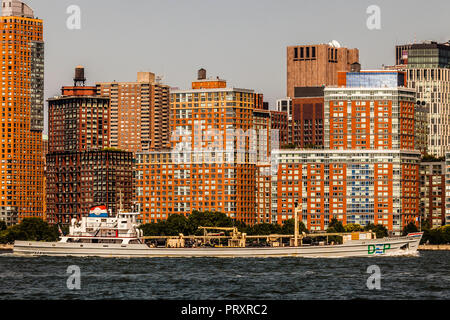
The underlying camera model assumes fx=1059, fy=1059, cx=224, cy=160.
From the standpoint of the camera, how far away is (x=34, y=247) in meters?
179

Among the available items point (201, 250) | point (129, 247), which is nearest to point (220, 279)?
point (129, 247)

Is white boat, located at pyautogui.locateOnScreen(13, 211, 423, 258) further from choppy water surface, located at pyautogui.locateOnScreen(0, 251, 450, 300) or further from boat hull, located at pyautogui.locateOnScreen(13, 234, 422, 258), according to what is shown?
choppy water surface, located at pyautogui.locateOnScreen(0, 251, 450, 300)

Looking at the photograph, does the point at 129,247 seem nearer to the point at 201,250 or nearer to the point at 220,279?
the point at 201,250

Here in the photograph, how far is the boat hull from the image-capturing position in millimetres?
167500

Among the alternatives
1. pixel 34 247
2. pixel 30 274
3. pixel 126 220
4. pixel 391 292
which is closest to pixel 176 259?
pixel 126 220

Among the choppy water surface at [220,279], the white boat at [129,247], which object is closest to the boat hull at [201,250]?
the white boat at [129,247]

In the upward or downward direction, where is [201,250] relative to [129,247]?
downward

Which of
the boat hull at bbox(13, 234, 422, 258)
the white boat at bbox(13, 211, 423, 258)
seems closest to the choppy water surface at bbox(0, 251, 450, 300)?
the boat hull at bbox(13, 234, 422, 258)

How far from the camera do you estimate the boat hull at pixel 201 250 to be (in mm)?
167500

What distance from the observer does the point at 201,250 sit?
17262cm

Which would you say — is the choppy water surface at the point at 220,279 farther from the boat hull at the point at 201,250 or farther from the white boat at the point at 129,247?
the white boat at the point at 129,247

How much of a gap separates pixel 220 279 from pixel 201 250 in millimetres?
50430

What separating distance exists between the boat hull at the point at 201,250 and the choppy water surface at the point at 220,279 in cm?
184

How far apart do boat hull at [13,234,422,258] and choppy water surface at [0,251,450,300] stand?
1.84 meters
